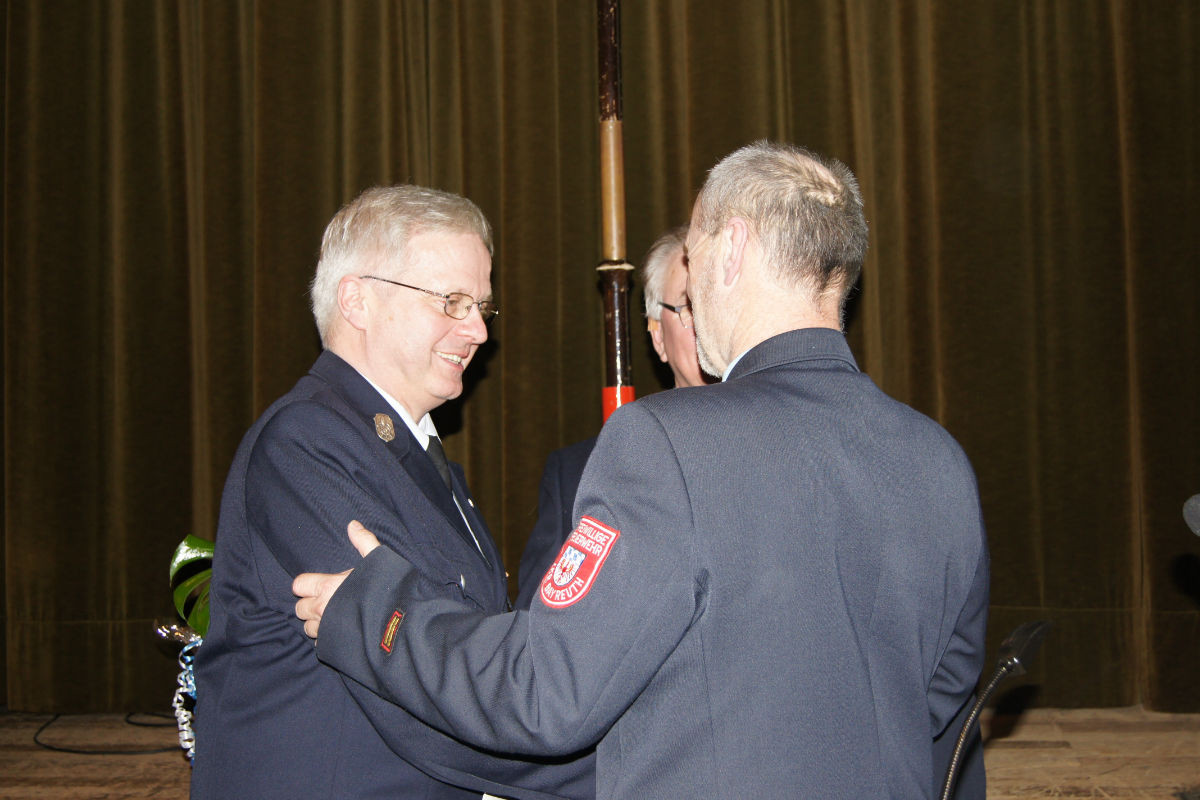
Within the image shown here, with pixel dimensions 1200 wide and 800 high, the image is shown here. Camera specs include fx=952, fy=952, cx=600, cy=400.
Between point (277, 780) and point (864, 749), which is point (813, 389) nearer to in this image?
point (864, 749)

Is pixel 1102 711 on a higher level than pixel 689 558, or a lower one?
lower

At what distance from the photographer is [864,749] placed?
1.00 m

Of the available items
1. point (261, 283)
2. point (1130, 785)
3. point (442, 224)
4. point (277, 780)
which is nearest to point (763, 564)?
point (277, 780)

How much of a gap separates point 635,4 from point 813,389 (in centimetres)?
297

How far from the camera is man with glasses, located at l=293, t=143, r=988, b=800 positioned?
938 millimetres

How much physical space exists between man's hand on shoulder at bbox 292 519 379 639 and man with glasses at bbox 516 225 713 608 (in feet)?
3.77

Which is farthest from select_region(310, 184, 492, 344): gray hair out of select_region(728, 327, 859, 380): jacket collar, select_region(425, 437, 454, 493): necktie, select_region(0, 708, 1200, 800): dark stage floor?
select_region(0, 708, 1200, 800): dark stage floor

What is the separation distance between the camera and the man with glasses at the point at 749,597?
3.08 feet

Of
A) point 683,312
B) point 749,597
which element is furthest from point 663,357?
point 749,597

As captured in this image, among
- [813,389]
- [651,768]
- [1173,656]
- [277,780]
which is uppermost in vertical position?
[813,389]

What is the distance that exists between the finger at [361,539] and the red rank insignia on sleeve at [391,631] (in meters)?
0.13

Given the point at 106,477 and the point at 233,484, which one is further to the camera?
the point at 106,477

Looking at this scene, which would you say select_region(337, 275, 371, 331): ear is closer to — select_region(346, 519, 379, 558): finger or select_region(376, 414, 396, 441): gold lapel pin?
select_region(376, 414, 396, 441): gold lapel pin

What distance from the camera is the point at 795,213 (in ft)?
3.69
